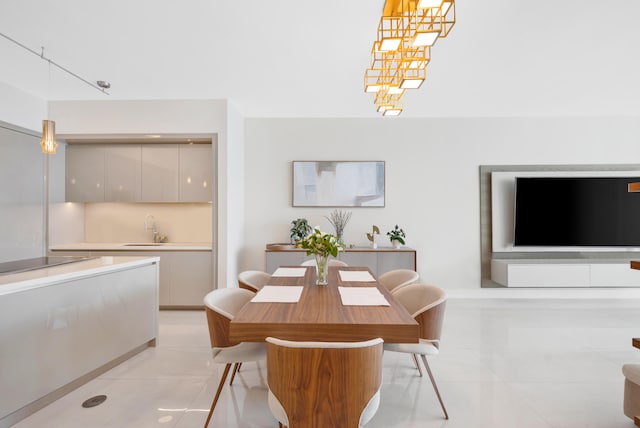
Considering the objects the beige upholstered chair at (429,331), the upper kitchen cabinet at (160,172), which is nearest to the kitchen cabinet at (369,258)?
the upper kitchen cabinet at (160,172)

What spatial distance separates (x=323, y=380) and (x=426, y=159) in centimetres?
448

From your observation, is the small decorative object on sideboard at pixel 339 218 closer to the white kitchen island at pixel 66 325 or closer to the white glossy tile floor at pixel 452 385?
the white glossy tile floor at pixel 452 385

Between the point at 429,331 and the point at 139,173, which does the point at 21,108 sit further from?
the point at 429,331

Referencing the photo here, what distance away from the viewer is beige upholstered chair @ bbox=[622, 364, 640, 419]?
202cm

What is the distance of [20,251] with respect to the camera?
4.01 meters

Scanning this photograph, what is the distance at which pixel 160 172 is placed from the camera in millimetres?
4625

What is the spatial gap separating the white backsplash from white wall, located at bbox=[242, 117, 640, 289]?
0.70 metres

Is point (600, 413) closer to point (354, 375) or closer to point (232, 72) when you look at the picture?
point (354, 375)

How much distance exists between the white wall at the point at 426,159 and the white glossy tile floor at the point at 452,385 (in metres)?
1.53

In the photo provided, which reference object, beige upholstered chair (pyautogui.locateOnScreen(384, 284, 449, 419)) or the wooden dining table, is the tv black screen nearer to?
beige upholstered chair (pyautogui.locateOnScreen(384, 284, 449, 419))

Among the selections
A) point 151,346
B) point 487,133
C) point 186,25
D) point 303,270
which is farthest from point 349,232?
point 186,25

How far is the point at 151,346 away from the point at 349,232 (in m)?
3.02

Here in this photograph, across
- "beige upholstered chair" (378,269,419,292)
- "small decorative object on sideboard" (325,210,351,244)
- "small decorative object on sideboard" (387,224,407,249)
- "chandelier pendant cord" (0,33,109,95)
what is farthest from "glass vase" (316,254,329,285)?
"chandelier pendant cord" (0,33,109,95)

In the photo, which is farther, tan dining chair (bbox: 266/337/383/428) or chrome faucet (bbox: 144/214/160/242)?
chrome faucet (bbox: 144/214/160/242)
